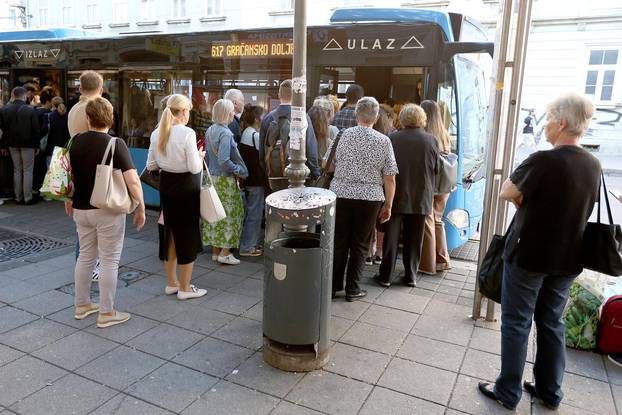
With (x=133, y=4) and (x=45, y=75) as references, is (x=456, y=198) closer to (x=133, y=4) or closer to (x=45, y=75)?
(x=45, y=75)

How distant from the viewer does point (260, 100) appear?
6734mm

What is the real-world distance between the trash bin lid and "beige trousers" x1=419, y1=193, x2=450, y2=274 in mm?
2111

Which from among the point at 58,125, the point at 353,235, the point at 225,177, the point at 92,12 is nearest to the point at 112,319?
the point at 225,177

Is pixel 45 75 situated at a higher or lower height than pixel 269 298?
higher

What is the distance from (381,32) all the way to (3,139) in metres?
6.48

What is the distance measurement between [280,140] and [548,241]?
310cm

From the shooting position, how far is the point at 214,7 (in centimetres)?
2697

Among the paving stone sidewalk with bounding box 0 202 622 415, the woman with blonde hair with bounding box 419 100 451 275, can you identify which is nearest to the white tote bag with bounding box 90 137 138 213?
the paving stone sidewalk with bounding box 0 202 622 415

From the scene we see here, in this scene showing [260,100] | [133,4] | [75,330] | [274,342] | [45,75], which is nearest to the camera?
[274,342]

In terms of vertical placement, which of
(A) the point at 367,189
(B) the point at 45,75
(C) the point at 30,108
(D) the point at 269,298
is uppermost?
(B) the point at 45,75

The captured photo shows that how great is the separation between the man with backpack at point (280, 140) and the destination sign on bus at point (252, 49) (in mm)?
1413

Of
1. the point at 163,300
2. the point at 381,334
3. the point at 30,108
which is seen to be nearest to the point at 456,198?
the point at 381,334

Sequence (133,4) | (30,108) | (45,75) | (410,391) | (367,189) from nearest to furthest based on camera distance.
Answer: (410,391) → (367,189) → (30,108) → (45,75) → (133,4)

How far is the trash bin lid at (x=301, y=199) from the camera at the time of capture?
3.29m
